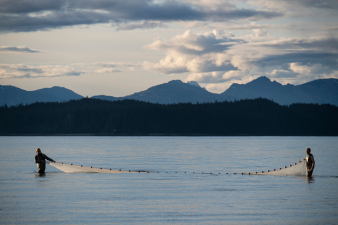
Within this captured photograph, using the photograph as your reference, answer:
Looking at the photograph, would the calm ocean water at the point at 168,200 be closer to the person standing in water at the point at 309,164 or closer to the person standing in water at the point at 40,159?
the person standing in water at the point at 309,164

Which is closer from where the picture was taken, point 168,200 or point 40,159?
point 168,200

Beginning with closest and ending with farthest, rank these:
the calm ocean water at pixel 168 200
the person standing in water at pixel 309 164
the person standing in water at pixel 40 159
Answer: the calm ocean water at pixel 168 200 < the person standing in water at pixel 309 164 < the person standing in water at pixel 40 159

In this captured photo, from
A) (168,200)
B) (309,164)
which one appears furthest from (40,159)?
(309,164)

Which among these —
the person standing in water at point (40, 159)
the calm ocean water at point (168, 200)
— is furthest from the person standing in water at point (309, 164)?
the person standing in water at point (40, 159)

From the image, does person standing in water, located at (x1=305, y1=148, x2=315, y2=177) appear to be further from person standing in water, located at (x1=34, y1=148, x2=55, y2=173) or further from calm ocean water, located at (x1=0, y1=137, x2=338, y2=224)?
person standing in water, located at (x1=34, y1=148, x2=55, y2=173)

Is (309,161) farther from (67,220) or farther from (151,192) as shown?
(67,220)

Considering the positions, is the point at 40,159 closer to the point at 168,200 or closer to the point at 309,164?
the point at 168,200

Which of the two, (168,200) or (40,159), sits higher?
(40,159)

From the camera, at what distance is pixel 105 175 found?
135ft

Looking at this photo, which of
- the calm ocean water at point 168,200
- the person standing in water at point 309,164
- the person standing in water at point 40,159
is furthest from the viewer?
the person standing in water at point 40,159

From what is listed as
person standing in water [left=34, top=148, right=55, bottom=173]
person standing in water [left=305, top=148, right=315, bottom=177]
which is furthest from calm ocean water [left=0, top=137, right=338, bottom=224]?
person standing in water [left=34, top=148, right=55, bottom=173]

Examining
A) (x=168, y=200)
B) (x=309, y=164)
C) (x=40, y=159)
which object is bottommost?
(x=168, y=200)

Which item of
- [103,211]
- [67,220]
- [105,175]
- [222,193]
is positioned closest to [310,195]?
[222,193]

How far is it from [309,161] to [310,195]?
9.34 metres
